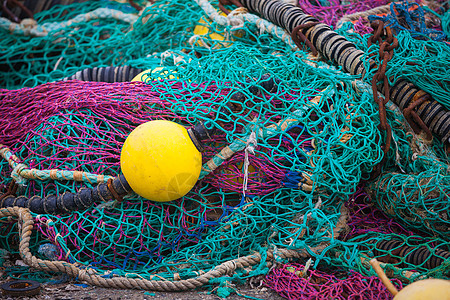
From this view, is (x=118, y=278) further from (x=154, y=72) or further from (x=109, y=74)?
(x=109, y=74)

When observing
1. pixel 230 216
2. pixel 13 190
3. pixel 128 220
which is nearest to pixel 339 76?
pixel 230 216

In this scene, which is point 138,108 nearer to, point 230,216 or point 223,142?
point 223,142

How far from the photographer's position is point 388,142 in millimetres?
2893

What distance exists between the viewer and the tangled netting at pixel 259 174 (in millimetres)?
2672

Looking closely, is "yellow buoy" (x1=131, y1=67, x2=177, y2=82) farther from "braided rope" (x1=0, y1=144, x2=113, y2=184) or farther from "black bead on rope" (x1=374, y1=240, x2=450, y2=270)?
"black bead on rope" (x1=374, y1=240, x2=450, y2=270)

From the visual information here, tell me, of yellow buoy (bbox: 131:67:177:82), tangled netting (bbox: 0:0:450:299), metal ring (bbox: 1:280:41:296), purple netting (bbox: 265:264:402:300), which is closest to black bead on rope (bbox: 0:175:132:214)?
tangled netting (bbox: 0:0:450:299)

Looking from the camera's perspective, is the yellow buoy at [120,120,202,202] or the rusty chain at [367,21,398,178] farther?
the rusty chain at [367,21,398,178]

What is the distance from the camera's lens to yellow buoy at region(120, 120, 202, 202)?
250 cm

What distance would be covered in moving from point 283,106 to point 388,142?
0.70 meters

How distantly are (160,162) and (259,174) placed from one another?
2.15 ft

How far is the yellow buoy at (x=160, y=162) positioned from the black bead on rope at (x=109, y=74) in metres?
1.14

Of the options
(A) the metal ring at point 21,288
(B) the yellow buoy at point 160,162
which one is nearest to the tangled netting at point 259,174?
(B) the yellow buoy at point 160,162

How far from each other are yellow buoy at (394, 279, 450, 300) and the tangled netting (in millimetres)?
536

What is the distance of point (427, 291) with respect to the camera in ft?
6.08
